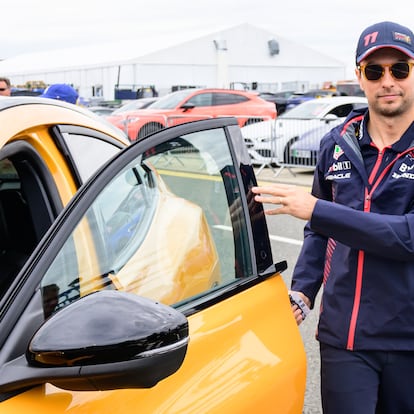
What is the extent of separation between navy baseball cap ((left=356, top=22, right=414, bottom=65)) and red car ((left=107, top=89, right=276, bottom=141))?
39.3 ft

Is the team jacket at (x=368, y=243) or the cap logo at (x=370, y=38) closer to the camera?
the team jacket at (x=368, y=243)

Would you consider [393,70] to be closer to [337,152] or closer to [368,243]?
[337,152]

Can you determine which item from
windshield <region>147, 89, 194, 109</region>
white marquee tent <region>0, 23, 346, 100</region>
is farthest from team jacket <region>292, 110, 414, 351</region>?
white marquee tent <region>0, 23, 346, 100</region>

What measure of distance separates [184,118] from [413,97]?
1218 centimetres

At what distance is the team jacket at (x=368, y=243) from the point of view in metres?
1.95

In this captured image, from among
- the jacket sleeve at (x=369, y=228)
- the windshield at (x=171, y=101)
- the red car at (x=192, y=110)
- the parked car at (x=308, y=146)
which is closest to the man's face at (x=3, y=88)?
the parked car at (x=308, y=146)

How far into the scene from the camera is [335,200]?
219cm

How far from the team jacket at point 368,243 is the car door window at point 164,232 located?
27 cm

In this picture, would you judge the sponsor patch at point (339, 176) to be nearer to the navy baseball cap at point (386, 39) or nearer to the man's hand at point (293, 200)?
the man's hand at point (293, 200)

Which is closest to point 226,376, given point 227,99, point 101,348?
point 101,348

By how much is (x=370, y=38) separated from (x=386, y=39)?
6 cm

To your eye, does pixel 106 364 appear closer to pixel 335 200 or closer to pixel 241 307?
pixel 241 307

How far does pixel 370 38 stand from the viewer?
2119mm

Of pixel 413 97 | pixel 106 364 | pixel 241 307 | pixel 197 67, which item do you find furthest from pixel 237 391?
pixel 197 67
